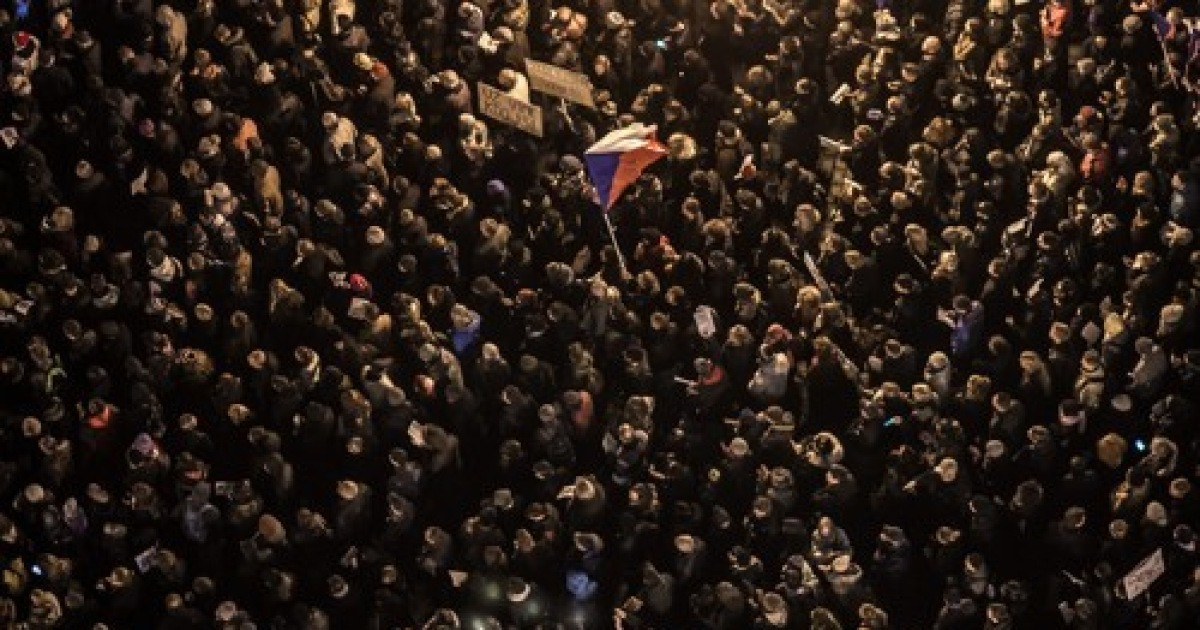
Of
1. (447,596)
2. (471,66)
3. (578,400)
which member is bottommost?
(447,596)

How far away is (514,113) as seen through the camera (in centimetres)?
771

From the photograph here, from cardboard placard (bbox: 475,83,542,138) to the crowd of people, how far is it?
0.07 m

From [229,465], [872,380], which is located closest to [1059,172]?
[872,380]

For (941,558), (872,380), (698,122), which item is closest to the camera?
(941,558)

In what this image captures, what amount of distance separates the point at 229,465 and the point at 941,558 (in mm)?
2771

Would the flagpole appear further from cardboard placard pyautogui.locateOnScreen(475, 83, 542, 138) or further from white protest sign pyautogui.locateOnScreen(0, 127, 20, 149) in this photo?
white protest sign pyautogui.locateOnScreen(0, 127, 20, 149)

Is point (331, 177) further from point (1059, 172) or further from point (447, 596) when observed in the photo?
point (1059, 172)

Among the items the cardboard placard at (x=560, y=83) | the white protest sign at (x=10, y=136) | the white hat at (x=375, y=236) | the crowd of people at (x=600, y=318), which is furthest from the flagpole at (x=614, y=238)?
the white protest sign at (x=10, y=136)

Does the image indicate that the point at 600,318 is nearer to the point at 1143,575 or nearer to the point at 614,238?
the point at 614,238

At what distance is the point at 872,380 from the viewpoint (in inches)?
281

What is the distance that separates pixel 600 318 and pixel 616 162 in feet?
2.50

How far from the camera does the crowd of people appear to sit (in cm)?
662

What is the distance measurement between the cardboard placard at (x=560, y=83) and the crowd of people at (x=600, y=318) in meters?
0.06

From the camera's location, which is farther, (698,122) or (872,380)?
(698,122)
